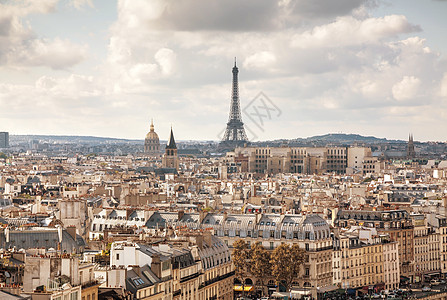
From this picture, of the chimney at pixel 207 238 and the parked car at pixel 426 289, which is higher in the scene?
the chimney at pixel 207 238

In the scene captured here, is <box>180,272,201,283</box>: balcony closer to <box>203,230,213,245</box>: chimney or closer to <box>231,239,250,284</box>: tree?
<box>203,230,213,245</box>: chimney

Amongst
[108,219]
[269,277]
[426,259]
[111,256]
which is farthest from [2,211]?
[111,256]

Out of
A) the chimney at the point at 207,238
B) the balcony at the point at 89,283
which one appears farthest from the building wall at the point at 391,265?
the balcony at the point at 89,283

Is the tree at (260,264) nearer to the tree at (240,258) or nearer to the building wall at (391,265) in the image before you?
the tree at (240,258)

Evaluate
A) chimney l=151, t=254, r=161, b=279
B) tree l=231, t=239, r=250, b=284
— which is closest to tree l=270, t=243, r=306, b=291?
tree l=231, t=239, r=250, b=284

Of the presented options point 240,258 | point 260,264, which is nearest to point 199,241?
point 240,258

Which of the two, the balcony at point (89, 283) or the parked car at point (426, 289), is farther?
the parked car at point (426, 289)
